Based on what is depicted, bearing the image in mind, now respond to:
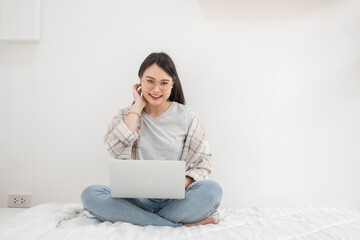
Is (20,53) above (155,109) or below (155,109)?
above

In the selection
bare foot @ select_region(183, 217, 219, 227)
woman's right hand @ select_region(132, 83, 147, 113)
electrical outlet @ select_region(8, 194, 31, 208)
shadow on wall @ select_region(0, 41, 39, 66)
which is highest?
shadow on wall @ select_region(0, 41, 39, 66)

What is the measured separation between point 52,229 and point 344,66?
1.68 m

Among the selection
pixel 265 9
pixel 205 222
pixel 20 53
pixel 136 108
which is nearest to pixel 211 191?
pixel 205 222

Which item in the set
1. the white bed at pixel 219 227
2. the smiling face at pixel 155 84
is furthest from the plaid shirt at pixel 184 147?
the white bed at pixel 219 227

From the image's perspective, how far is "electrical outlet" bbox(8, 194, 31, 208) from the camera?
185cm

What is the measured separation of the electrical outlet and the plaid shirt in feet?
2.18

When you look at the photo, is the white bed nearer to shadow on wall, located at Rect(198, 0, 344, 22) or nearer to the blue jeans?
the blue jeans

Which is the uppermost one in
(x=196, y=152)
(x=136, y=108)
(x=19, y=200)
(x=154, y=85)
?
(x=154, y=85)

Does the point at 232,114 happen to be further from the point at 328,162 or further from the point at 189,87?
A: the point at 328,162

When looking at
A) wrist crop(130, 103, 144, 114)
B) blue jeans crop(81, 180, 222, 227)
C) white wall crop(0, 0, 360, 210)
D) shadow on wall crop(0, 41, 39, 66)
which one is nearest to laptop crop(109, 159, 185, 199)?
blue jeans crop(81, 180, 222, 227)

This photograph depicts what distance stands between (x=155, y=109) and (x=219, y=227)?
0.67 metres

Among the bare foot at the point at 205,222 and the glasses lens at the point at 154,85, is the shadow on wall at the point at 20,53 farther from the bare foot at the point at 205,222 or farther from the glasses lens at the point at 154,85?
the bare foot at the point at 205,222

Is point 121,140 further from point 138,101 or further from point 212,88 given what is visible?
point 212,88

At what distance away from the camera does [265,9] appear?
6.13 ft
